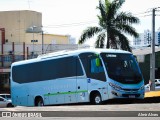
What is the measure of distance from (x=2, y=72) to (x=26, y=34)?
22.5m

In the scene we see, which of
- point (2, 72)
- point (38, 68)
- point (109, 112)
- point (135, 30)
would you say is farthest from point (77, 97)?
→ point (2, 72)

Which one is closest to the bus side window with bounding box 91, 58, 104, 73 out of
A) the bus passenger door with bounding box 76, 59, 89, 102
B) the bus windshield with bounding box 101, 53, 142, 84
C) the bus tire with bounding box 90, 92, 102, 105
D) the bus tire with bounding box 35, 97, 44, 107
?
the bus windshield with bounding box 101, 53, 142, 84

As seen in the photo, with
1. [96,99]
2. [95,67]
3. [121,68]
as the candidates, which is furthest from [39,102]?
[121,68]

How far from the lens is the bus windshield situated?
896 inches

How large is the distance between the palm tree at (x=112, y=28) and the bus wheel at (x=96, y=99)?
672 inches

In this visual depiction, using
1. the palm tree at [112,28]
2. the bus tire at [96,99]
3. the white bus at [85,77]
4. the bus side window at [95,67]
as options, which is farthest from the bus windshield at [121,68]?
the palm tree at [112,28]

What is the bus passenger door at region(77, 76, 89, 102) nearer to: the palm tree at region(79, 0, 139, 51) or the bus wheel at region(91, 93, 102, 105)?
the bus wheel at region(91, 93, 102, 105)

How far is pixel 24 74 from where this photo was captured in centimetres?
2958

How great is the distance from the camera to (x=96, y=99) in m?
23.3

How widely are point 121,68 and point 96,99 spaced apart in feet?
7.06

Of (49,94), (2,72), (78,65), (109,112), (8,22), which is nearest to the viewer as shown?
(109,112)

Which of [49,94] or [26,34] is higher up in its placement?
[26,34]

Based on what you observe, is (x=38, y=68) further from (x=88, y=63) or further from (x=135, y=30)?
(x=135, y=30)

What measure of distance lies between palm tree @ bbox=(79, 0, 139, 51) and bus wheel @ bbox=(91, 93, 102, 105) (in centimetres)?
1707
